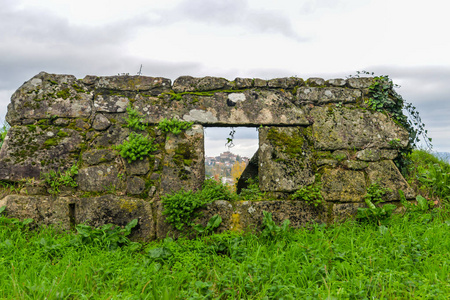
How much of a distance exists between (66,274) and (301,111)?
359 centimetres

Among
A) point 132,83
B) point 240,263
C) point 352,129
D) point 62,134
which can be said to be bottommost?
point 240,263

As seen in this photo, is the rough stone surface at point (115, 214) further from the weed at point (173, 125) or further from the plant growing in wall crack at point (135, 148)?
the weed at point (173, 125)

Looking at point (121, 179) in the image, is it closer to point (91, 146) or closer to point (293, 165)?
point (91, 146)

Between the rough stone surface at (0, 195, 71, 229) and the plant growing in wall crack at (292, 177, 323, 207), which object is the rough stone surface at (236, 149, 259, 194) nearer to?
the plant growing in wall crack at (292, 177, 323, 207)

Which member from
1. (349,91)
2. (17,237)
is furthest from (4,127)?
(349,91)

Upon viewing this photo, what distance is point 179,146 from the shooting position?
4.11m

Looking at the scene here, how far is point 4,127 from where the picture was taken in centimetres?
536

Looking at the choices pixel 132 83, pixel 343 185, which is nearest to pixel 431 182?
pixel 343 185

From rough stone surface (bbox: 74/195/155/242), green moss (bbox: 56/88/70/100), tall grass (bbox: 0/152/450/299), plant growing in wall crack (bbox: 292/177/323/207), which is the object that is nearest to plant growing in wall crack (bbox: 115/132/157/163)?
rough stone surface (bbox: 74/195/155/242)

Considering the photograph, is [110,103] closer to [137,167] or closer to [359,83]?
[137,167]

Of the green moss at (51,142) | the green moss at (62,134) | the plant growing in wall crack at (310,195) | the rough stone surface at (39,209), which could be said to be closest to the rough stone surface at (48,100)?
the green moss at (62,134)

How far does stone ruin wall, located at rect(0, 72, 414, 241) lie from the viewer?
150 inches

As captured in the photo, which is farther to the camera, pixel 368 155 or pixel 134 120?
pixel 368 155

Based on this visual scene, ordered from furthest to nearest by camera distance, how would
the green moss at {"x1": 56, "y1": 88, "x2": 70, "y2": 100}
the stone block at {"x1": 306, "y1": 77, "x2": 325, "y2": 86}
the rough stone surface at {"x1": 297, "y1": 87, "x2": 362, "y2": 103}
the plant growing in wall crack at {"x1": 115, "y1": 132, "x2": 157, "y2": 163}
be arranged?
1. the stone block at {"x1": 306, "y1": 77, "x2": 325, "y2": 86}
2. the rough stone surface at {"x1": 297, "y1": 87, "x2": 362, "y2": 103}
3. the green moss at {"x1": 56, "y1": 88, "x2": 70, "y2": 100}
4. the plant growing in wall crack at {"x1": 115, "y1": 132, "x2": 157, "y2": 163}
